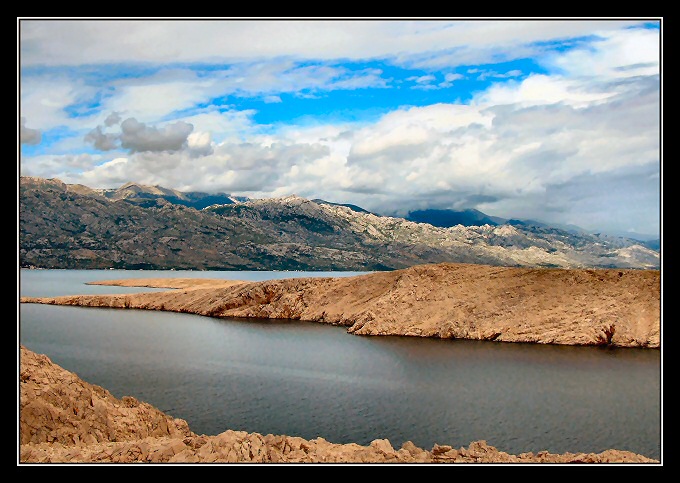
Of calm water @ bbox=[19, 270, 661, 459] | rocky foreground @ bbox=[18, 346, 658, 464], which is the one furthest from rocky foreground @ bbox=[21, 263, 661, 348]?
rocky foreground @ bbox=[18, 346, 658, 464]

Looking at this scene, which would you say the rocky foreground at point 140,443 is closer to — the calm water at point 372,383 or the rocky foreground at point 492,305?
the calm water at point 372,383

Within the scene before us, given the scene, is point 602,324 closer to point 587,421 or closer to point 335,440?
point 587,421

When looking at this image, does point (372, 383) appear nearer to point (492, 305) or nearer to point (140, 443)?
point (140, 443)

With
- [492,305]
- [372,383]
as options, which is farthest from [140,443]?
[492,305]

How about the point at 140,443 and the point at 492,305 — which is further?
the point at 492,305

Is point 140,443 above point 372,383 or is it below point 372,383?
above

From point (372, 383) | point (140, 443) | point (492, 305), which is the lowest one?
point (372, 383)
